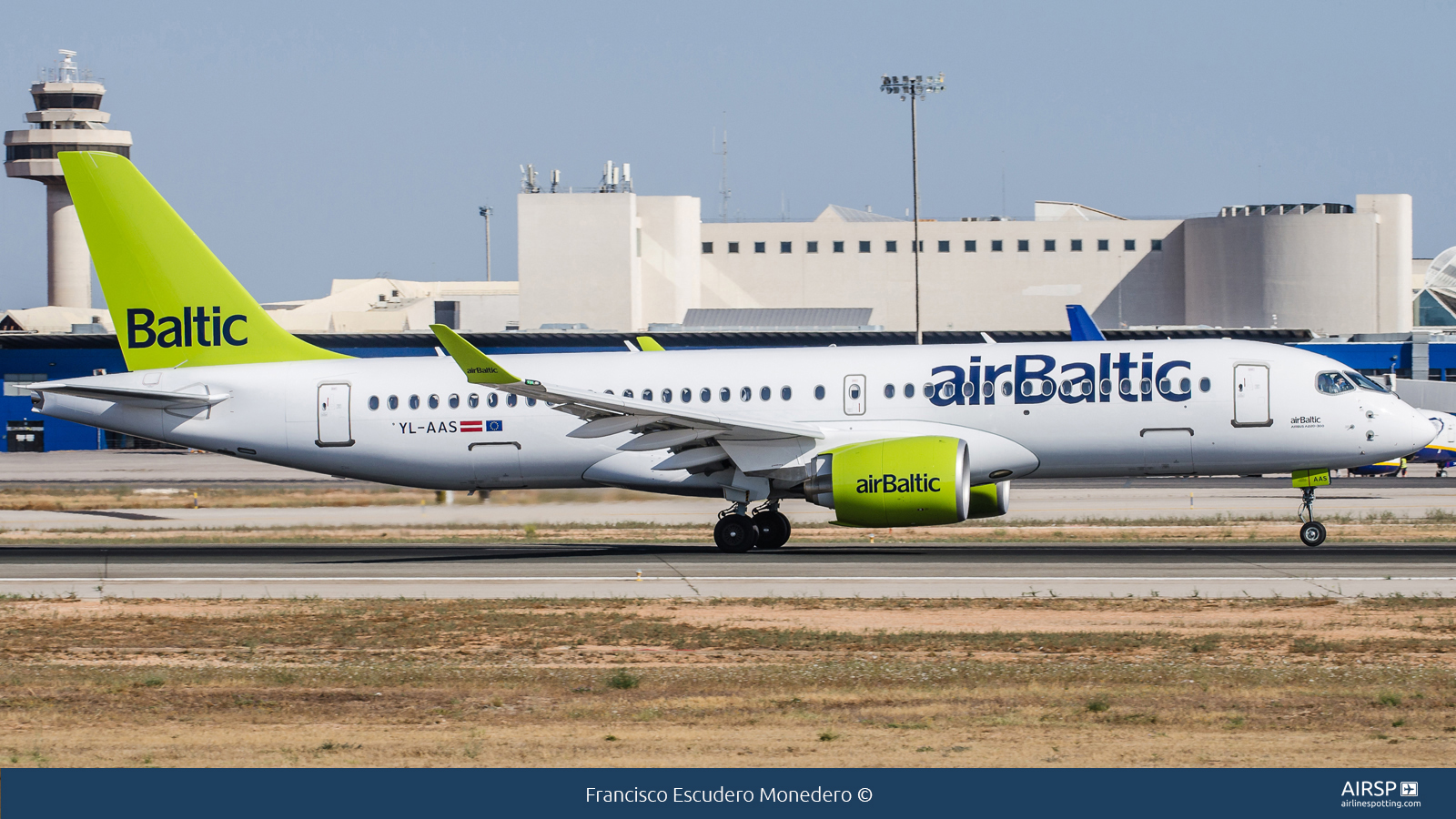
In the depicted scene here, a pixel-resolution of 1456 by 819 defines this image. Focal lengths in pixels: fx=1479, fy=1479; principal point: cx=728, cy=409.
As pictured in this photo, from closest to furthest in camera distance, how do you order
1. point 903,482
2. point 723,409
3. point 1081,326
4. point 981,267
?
point 903,482
point 723,409
point 1081,326
point 981,267

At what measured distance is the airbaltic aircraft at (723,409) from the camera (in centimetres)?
2733

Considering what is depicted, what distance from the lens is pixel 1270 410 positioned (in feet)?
90.3

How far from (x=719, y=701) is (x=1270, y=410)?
1713cm

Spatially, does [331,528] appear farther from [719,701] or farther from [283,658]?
[719,701]

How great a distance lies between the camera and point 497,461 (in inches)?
1172

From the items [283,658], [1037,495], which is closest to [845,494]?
[283,658]

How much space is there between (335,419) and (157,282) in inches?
189

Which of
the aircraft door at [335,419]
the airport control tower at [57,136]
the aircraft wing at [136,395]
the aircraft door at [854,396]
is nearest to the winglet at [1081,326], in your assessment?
the aircraft door at [854,396]

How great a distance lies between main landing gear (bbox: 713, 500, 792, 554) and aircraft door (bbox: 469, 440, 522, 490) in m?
4.32

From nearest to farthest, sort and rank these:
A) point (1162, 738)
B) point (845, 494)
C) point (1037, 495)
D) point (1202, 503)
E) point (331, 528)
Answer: point (1162, 738) → point (845, 494) → point (331, 528) → point (1202, 503) → point (1037, 495)

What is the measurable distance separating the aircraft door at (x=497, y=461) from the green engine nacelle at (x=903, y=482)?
6815 millimetres

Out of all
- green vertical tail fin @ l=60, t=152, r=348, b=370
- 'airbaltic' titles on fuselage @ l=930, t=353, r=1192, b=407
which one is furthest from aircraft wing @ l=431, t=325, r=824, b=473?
green vertical tail fin @ l=60, t=152, r=348, b=370

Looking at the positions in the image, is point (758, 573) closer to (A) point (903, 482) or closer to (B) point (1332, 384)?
(A) point (903, 482)

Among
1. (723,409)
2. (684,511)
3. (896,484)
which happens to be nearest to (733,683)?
(896,484)
